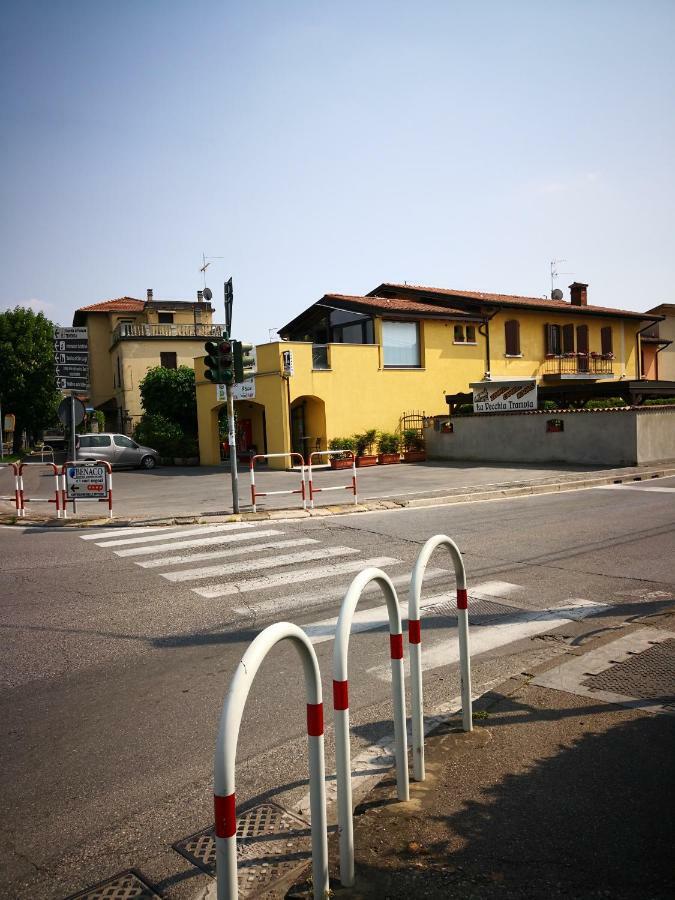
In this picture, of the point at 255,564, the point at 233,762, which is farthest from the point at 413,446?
the point at 233,762

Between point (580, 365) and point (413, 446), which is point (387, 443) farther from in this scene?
point (580, 365)

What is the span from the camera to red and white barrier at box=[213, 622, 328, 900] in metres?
2.24

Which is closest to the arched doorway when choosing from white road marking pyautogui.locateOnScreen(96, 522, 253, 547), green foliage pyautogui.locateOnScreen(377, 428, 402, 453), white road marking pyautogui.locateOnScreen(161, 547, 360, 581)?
green foliage pyautogui.locateOnScreen(377, 428, 402, 453)

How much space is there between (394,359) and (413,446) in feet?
12.9

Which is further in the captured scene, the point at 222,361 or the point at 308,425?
the point at 308,425

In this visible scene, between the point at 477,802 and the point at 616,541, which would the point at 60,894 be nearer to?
the point at 477,802

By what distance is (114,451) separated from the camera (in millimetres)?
29391

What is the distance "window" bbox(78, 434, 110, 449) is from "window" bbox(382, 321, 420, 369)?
12.3 metres

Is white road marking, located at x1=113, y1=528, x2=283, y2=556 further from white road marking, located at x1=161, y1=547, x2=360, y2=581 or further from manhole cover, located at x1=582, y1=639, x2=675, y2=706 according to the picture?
manhole cover, located at x1=582, y1=639, x2=675, y2=706

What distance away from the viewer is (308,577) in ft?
28.3

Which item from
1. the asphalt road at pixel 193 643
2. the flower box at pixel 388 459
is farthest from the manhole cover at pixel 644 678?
the flower box at pixel 388 459

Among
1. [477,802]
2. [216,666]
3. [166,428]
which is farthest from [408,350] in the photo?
[477,802]

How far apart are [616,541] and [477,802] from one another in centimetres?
775

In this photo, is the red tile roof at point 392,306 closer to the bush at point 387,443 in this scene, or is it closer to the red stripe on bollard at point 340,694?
the bush at point 387,443
